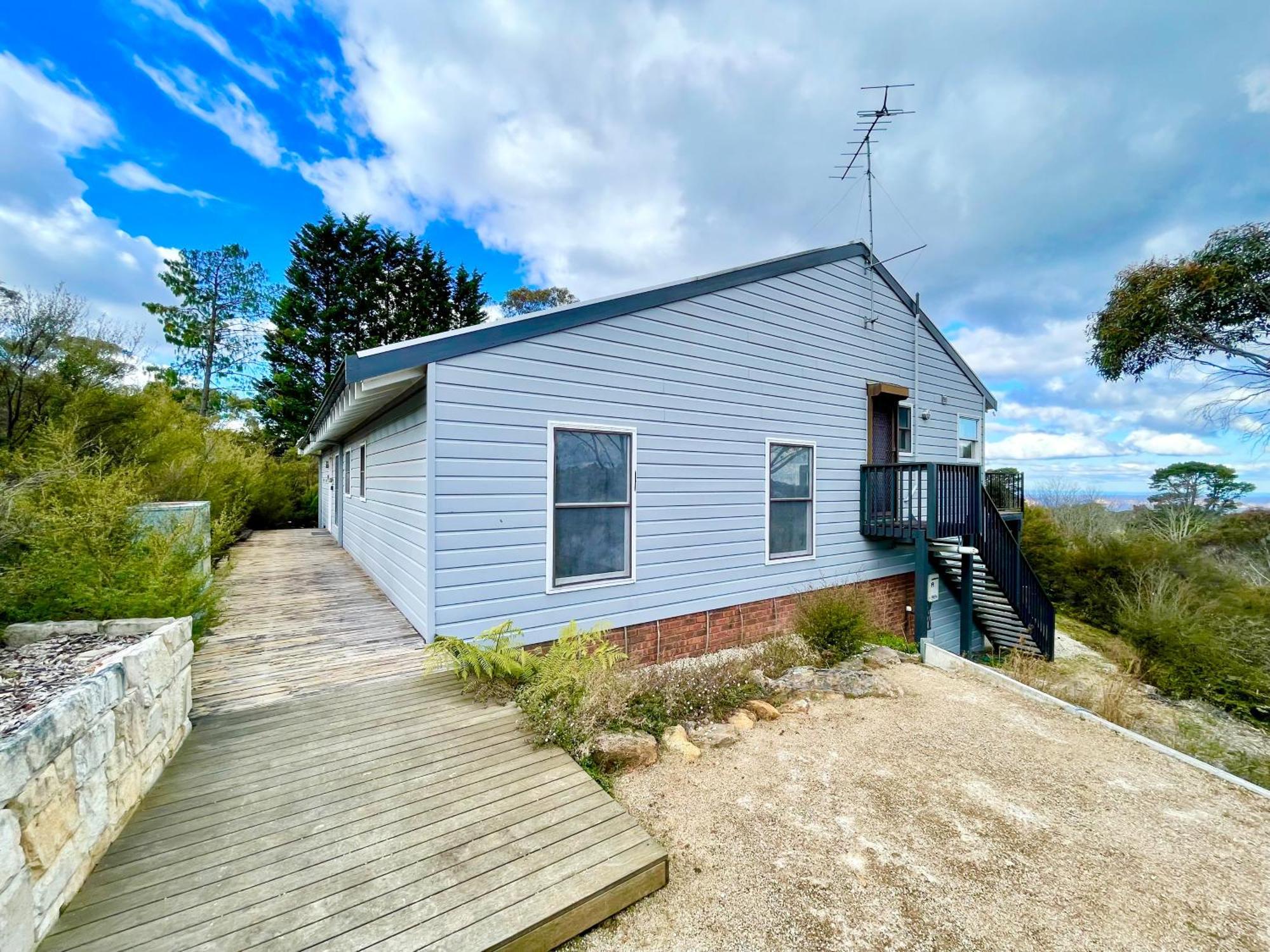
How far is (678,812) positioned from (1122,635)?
32.2 feet

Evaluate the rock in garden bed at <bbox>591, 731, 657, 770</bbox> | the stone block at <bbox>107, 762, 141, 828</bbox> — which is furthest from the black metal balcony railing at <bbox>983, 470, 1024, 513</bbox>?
the stone block at <bbox>107, 762, 141, 828</bbox>

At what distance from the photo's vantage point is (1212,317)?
36.4 feet

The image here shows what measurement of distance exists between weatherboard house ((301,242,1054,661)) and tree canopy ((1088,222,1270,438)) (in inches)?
253

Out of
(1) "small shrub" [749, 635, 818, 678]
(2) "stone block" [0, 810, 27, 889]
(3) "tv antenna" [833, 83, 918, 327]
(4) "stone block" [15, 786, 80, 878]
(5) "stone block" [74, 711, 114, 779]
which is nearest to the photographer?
(2) "stone block" [0, 810, 27, 889]

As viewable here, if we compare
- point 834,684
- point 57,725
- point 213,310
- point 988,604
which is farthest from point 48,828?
point 213,310

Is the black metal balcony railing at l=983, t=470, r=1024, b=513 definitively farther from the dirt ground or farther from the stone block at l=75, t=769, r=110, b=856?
the stone block at l=75, t=769, r=110, b=856

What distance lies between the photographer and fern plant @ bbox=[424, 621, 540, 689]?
3.68 metres

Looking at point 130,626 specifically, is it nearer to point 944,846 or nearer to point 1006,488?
point 944,846

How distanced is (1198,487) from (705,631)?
22.0 m

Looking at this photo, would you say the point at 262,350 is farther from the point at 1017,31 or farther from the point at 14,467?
the point at 1017,31

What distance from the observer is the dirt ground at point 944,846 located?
6.56 feet

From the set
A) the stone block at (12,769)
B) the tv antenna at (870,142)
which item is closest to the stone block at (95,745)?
the stone block at (12,769)

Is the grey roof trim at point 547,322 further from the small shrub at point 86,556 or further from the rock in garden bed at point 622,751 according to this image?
the rock in garden bed at point 622,751

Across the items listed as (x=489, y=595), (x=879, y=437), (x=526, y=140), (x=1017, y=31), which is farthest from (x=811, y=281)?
(x=526, y=140)
